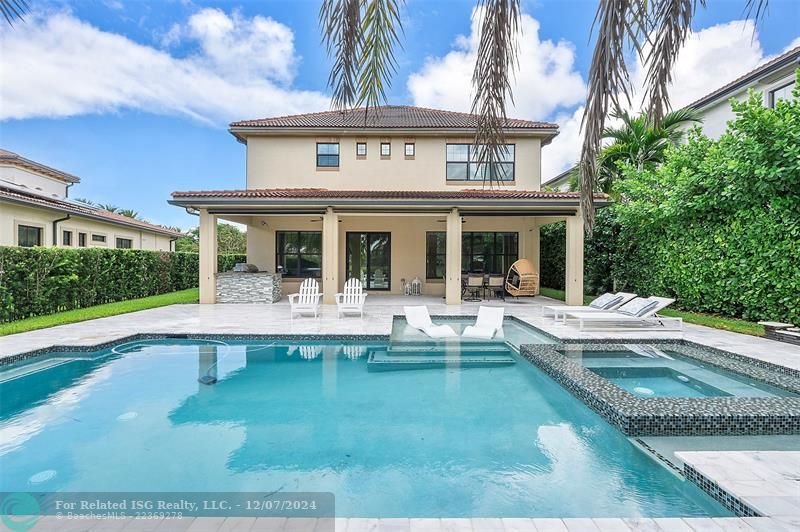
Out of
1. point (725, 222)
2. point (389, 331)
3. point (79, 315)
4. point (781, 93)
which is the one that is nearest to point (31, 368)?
point (79, 315)

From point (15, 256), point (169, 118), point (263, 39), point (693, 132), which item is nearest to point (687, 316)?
point (693, 132)

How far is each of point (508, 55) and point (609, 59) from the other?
0.65 meters

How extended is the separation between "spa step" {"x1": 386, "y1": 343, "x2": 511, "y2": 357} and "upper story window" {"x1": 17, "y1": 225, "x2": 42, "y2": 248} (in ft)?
52.8

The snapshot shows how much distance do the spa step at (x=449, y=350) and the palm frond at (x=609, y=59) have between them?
7.50 metres

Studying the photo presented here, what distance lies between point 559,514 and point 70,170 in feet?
133

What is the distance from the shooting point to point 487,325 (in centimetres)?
1027

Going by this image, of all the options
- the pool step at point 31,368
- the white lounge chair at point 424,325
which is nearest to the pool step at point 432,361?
the white lounge chair at point 424,325

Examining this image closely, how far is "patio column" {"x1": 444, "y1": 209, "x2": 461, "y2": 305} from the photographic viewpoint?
15023 millimetres

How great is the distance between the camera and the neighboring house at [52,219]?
49.9 feet

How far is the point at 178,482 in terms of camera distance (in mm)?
4055

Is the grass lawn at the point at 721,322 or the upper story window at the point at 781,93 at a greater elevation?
the upper story window at the point at 781,93

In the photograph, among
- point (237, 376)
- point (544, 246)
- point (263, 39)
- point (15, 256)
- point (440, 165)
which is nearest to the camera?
point (263, 39)

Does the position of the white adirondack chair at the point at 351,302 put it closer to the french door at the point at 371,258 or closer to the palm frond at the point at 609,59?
the french door at the point at 371,258

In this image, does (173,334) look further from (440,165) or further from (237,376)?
(440,165)
